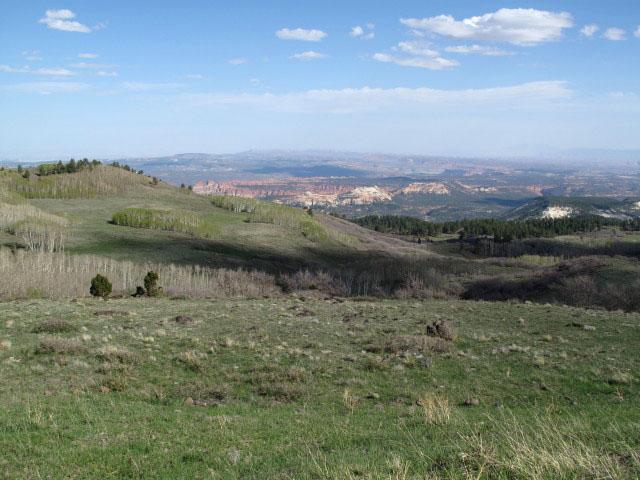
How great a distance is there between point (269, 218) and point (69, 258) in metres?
62.4

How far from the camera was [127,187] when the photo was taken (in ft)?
431

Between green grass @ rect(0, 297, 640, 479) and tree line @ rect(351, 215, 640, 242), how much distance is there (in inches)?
4630

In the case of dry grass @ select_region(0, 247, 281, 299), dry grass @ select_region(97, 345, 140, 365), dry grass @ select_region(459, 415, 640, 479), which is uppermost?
dry grass @ select_region(459, 415, 640, 479)

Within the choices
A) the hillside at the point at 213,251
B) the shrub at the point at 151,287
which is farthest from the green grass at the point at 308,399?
the hillside at the point at 213,251

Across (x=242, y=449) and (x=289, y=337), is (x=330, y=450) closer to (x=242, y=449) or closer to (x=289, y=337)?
(x=242, y=449)

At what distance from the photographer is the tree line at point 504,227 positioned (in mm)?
131375

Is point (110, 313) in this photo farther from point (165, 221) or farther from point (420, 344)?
point (165, 221)

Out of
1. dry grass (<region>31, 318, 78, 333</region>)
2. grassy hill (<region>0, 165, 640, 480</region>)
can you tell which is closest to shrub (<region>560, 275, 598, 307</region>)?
grassy hill (<region>0, 165, 640, 480</region>)

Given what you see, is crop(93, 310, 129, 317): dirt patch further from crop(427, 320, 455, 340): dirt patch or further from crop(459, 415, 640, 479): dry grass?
crop(459, 415, 640, 479): dry grass

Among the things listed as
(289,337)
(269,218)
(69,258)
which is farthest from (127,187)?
(289,337)

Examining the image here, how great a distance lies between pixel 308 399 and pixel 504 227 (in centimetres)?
13567

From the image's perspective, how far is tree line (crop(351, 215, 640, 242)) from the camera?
131 meters

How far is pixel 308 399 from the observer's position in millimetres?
11242

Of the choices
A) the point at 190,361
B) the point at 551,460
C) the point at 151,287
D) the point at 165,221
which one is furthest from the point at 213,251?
the point at 551,460
